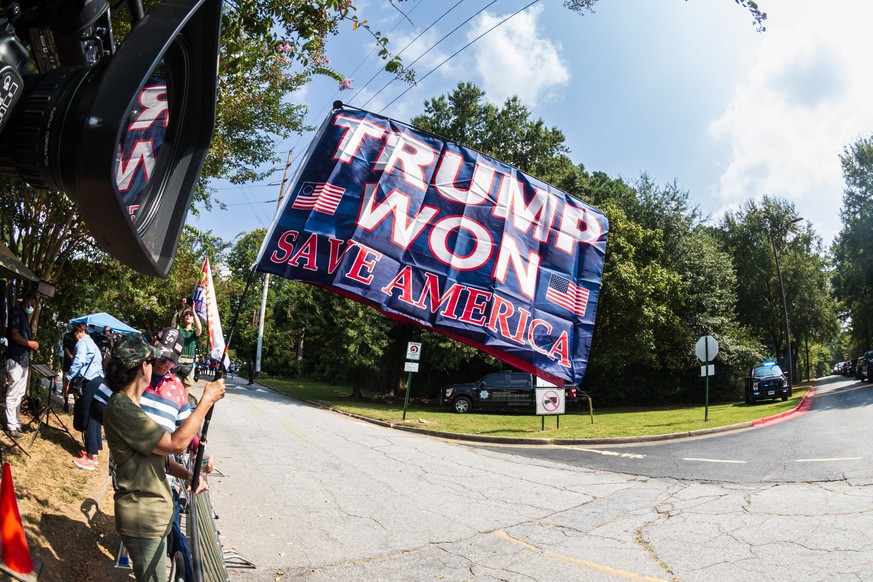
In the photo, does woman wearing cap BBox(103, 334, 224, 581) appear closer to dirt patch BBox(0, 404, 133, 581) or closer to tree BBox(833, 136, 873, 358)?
dirt patch BBox(0, 404, 133, 581)

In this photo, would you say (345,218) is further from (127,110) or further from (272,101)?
(272,101)

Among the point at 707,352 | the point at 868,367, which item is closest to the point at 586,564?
the point at 707,352

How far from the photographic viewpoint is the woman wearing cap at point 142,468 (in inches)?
117

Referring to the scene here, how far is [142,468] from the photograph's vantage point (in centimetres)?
304

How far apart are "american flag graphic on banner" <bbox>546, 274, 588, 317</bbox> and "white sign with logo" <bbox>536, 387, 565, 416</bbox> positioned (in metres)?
12.9

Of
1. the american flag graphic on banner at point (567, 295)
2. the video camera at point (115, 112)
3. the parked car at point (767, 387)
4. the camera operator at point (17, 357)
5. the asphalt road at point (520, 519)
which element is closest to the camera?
the video camera at point (115, 112)

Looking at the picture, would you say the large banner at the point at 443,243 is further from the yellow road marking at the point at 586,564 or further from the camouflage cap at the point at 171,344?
the yellow road marking at the point at 586,564

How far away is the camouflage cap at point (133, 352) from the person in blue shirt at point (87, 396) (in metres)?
2.05

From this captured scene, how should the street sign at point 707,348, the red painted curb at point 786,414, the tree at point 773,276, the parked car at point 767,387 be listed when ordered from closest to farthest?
the red painted curb at point 786,414 < the street sign at point 707,348 < the parked car at point 767,387 < the tree at point 773,276

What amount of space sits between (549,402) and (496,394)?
303 inches

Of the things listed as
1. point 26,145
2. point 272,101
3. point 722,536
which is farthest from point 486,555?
point 272,101

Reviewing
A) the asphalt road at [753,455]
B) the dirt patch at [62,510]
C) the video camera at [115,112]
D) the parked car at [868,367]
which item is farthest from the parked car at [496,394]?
the video camera at [115,112]

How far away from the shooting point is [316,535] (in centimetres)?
579

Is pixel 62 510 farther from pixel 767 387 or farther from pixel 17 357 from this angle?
pixel 767 387
